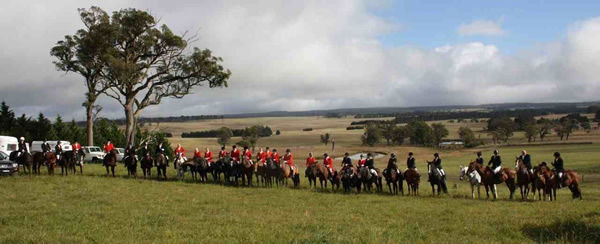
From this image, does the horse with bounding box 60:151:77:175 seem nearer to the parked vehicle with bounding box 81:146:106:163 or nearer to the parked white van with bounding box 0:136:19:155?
the parked white van with bounding box 0:136:19:155

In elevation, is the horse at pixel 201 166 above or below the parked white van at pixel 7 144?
below

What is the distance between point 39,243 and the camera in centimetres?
1011

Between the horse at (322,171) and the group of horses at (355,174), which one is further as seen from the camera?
the horse at (322,171)

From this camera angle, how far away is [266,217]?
14.3 meters

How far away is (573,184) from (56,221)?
18681 millimetres

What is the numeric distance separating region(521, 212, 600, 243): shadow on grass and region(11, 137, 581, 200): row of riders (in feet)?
22.8

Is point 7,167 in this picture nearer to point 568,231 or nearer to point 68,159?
point 68,159

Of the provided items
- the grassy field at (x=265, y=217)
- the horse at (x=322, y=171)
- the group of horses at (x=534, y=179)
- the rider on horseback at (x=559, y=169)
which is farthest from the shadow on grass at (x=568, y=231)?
the horse at (x=322, y=171)

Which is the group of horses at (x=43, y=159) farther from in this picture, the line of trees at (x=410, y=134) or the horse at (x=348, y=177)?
the line of trees at (x=410, y=134)

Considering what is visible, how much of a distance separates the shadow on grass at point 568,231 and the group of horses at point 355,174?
695cm

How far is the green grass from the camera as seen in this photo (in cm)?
1129

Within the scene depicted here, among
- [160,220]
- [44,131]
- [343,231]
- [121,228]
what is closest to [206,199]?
[160,220]

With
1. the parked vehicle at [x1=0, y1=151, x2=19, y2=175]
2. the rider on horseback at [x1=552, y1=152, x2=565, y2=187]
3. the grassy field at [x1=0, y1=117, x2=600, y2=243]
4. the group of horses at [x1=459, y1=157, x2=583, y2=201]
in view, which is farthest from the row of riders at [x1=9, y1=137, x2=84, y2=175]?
the rider on horseback at [x1=552, y1=152, x2=565, y2=187]

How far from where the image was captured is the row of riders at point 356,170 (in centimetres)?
2009
